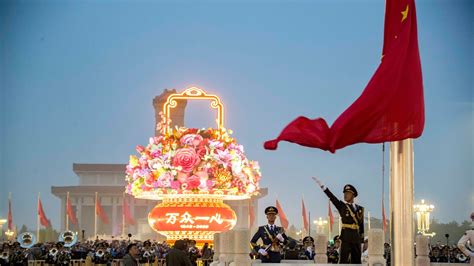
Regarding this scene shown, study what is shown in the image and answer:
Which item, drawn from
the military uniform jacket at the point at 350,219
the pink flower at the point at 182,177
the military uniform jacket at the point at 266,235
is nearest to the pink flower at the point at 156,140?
the pink flower at the point at 182,177

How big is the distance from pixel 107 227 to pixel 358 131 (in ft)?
201

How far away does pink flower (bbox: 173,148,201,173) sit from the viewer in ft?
50.0

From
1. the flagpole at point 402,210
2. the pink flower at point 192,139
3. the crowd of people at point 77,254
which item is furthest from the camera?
the crowd of people at point 77,254

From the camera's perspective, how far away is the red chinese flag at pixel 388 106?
4562 mm

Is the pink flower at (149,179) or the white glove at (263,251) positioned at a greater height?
the pink flower at (149,179)

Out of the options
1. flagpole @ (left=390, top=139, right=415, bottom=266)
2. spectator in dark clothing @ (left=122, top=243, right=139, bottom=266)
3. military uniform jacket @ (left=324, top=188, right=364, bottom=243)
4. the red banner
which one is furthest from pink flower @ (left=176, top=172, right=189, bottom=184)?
flagpole @ (left=390, top=139, right=415, bottom=266)

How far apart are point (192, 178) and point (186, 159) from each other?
35 centimetres

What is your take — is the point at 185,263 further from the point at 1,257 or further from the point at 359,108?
the point at 1,257

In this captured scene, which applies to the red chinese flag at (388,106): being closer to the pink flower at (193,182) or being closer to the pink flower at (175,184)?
the pink flower at (193,182)

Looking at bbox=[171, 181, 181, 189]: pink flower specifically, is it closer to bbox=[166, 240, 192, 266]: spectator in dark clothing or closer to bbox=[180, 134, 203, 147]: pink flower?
bbox=[180, 134, 203, 147]: pink flower

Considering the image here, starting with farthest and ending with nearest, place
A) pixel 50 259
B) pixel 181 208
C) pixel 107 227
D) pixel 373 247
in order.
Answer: pixel 107 227
pixel 50 259
pixel 181 208
pixel 373 247

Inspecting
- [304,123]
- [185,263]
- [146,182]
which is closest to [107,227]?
[146,182]

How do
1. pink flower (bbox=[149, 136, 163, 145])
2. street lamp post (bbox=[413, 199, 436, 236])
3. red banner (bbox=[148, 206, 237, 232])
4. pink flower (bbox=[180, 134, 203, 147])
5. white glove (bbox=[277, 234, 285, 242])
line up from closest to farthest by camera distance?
1. white glove (bbox=[277, 234, 285, 242])
2. red banner (bbox=[148, 206, 237, 232])
3. pink flower (bbox=[180, 134, 203, 147])
4. pink flower (bbox=[149, 136, 163, 145])
5. street lamp post (bbox=[413, 199, 436, 236])

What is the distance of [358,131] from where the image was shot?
181 inches
